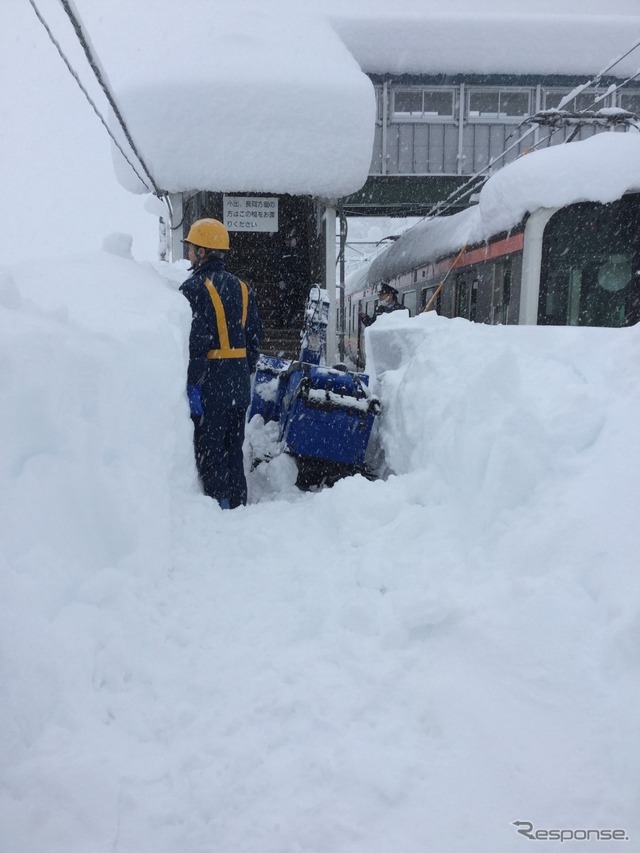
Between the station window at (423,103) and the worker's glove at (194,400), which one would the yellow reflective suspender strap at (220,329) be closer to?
the worker's glove at (194,400)

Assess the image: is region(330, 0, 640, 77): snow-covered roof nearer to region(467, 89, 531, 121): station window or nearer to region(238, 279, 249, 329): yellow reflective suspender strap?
region(467, 89, 531, 121): station window

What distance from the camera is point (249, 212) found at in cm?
957

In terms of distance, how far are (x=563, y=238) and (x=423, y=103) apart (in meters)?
7.91

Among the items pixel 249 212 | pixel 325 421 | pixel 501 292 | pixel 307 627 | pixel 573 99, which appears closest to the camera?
pixel 307 627

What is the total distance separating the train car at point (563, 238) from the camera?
745 cm

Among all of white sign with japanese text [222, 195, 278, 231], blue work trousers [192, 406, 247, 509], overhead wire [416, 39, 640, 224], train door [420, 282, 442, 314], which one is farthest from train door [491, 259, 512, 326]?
blue work trousers [192, 406, 247, 509]

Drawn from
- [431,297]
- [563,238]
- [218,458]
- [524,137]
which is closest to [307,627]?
[218,458]

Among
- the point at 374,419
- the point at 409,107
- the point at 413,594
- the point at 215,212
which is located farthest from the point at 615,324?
the point at 409,107

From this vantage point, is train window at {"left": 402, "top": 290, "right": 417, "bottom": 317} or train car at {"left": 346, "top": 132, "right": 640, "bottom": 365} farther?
train window at {"left": 402, "top": 290, "right": 417, "bottom": 317}

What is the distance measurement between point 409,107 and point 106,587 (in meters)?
15.3

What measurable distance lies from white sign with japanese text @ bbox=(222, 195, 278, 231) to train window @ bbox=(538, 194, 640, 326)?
4.22 m

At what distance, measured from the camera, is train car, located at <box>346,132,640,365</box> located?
293 inches

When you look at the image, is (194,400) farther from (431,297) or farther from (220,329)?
(431,297)

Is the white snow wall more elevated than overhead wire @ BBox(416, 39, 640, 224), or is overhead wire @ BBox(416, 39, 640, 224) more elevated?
overhead wire @ BBox(416, 39, 640, 224)
